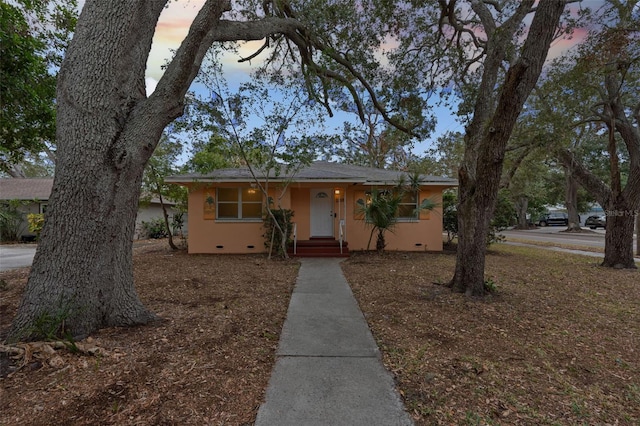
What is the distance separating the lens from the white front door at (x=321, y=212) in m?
12.0

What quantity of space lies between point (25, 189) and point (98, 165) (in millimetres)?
21268

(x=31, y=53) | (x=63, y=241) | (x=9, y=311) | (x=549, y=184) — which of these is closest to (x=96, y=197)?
(x=63, y=241)

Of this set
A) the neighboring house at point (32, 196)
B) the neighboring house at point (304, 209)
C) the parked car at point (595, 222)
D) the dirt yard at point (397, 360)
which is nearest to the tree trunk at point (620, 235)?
the dirt yard at point (397, 360)

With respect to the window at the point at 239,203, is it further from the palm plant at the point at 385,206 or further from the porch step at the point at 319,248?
the palm plant at the point at 385,206

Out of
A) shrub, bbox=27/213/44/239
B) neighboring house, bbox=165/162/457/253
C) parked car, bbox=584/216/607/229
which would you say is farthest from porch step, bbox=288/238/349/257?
parked car, bbox=584/216/607/229

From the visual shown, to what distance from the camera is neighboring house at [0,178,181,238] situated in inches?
664

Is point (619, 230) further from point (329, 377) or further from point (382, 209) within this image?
point (329, 377)

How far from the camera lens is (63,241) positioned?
10.9 feet

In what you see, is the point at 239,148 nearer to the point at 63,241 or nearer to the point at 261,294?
the point at 261,294

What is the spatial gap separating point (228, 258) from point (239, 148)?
354 centimetres

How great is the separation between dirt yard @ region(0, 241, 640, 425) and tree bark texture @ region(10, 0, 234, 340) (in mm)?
455

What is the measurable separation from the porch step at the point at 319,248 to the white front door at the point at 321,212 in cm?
84

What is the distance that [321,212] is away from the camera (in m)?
12.0

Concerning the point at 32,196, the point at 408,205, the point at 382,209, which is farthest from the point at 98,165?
the point at 32,196
